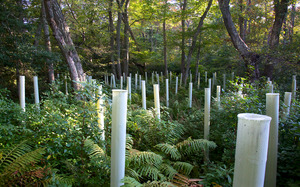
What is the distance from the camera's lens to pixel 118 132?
5.54 feet

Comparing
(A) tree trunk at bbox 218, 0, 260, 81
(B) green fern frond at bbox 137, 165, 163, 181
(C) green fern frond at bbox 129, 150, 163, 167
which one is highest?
(A) tree trunk at bbox 218, 0, 260, 81

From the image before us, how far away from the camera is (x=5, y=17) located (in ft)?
24.9

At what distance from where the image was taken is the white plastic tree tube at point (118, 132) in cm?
166

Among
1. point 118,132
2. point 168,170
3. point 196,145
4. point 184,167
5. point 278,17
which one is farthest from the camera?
point 278,17

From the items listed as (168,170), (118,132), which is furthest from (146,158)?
(118,132)

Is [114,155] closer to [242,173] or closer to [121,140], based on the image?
[121,140]

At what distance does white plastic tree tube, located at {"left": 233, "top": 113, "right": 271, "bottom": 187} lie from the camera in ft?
3.26

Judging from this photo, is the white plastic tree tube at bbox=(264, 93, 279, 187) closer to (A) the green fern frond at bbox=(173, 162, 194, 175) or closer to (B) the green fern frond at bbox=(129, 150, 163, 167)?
(A) the green fern frond at bbox=(173, 162, 194, 175)

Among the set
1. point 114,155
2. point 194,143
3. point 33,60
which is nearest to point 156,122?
point 194,143

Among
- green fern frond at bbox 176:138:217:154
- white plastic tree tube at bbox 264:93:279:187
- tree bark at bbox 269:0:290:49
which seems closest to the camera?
white plastic tree tube at bbox 264:93:279:187

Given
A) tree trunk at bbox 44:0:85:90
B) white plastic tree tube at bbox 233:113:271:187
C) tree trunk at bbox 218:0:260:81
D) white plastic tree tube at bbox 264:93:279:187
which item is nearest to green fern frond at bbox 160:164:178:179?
white plastic tree tube at bbox 264:93:279:187

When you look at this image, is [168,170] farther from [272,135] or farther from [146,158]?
[272,135]

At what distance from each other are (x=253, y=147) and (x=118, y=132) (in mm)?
1081

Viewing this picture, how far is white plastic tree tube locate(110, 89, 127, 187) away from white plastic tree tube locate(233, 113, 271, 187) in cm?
98
